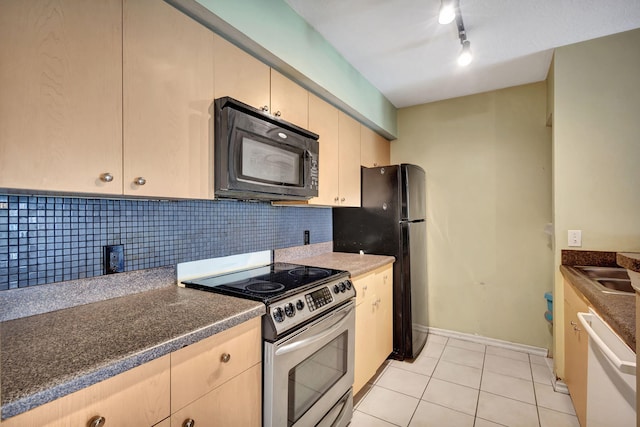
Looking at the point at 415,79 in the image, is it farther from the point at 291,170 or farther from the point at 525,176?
the point at 291,170

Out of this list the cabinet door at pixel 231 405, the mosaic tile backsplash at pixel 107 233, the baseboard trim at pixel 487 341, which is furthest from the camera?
the baseboard trim at pixel 487 341

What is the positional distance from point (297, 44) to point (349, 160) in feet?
3.29

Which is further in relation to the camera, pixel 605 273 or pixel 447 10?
pixel 605 273

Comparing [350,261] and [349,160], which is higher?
[349,160]

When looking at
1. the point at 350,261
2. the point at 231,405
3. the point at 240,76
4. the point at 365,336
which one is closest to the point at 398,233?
the point at 350,261

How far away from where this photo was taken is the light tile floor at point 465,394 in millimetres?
1869

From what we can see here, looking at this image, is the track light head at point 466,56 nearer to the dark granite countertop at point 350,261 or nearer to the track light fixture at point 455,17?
the track light fixture at point 455,17

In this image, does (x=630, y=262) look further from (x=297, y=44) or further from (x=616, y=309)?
(x=297, y=44)

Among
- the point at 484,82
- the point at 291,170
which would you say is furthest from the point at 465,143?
the point at 291,170

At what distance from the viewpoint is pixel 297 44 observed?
1.78 m

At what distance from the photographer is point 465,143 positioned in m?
3.02

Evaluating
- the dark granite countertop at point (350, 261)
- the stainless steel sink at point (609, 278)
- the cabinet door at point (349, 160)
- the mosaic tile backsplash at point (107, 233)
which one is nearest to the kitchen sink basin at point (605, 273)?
Result: the stainless steel sink at point (609, 278)

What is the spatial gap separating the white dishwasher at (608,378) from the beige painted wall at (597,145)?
0.89 m

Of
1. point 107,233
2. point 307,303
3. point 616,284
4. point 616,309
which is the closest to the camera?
point 616,309
